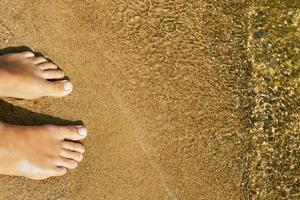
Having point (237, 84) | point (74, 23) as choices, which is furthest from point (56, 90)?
point (237, 84)

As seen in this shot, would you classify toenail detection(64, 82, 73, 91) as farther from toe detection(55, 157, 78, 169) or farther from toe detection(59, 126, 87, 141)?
toe detection(55, 157, 78, 169)

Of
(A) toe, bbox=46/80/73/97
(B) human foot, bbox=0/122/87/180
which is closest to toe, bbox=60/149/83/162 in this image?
(B) human foot, bbox=0/122/87/180

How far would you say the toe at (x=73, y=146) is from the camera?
3125mm

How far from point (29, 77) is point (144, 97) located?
77cm

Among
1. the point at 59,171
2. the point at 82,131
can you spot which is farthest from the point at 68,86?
the point at 59,171

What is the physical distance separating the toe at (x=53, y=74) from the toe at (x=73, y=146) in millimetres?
450

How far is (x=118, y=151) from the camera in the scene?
3100 millimetres

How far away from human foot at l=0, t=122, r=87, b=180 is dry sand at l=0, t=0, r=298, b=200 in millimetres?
67

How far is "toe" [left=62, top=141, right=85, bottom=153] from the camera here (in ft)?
10.3

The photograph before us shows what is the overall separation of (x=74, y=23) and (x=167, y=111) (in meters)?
0.91

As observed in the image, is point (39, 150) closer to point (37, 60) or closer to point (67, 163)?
point (67, 163)

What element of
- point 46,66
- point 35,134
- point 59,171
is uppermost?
point 46,66

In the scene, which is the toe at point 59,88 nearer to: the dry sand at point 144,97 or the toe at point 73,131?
the dry sand at point 144,97

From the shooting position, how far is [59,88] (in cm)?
318
